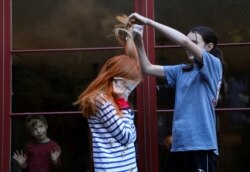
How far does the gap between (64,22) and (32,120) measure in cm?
77

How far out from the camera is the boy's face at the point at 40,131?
4.35 meters

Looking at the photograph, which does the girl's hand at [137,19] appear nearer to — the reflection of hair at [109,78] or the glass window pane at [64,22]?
the reflection of hair at [109,78]

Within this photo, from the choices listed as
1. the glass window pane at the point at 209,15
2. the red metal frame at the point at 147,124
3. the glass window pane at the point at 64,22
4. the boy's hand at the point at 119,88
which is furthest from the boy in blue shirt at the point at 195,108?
the glass window pane at the point at 64,22

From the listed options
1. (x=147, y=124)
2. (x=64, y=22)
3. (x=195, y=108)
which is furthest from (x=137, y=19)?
(x=64, y=22)

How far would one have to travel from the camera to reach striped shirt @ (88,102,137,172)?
3.15 meters

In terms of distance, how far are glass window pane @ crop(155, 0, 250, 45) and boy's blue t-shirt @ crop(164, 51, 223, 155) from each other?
1015 millimetres

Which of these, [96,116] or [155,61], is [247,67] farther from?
[96,116]

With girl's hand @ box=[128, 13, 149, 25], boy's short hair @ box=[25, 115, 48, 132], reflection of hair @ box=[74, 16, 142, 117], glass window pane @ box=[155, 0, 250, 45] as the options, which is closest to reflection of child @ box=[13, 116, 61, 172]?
boy's short hair @ box=[25, 115, 48, 132]

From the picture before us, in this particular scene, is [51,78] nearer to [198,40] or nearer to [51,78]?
[51,78]

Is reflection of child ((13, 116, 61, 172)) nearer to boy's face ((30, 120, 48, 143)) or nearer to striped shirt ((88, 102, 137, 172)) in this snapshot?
boy's face ((30, 120, 48, 143))

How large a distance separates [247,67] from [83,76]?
1.21m

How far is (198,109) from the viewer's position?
3334 mm

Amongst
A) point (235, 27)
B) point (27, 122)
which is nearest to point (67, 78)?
point (27, 122)

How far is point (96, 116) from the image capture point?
319 centimetres
